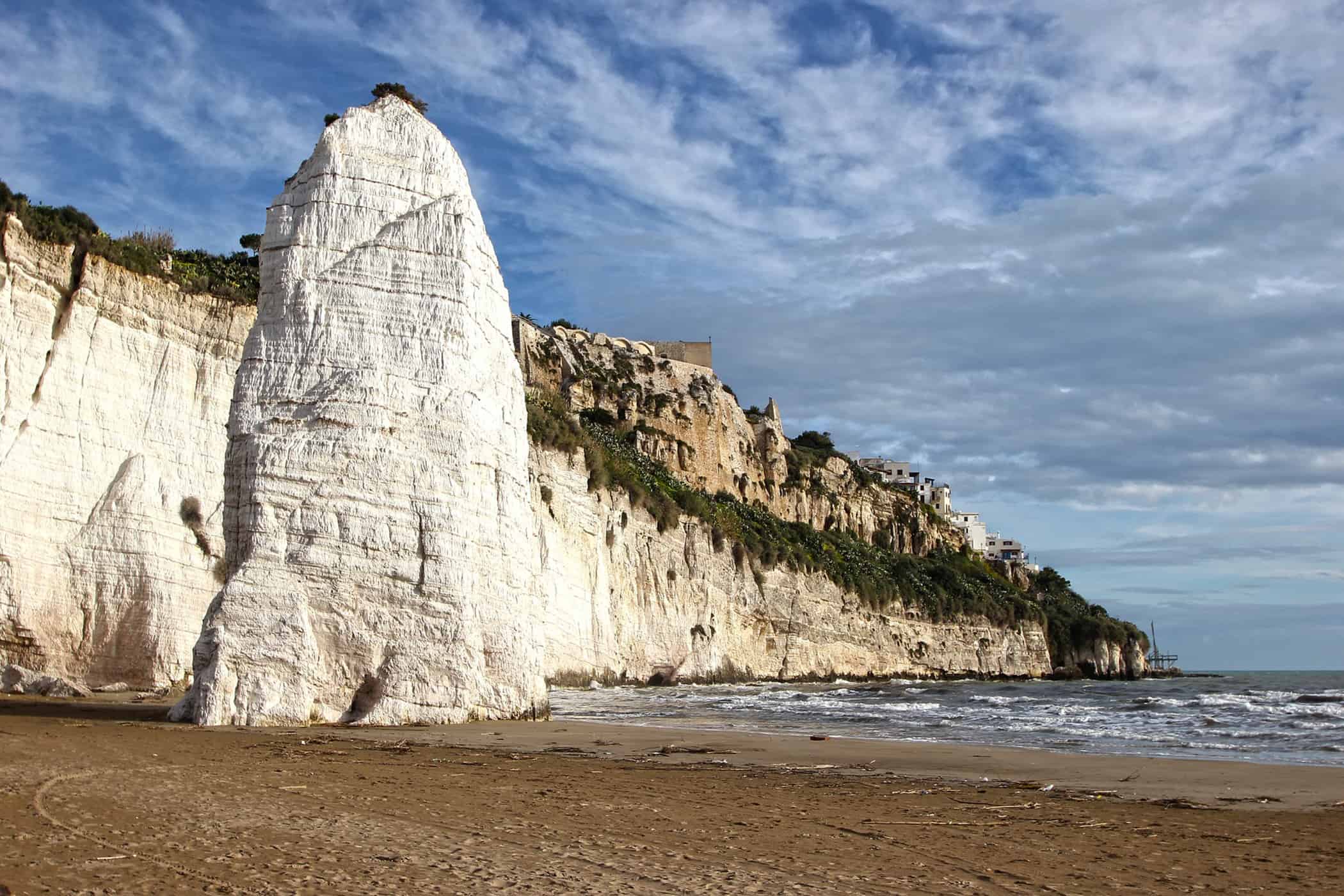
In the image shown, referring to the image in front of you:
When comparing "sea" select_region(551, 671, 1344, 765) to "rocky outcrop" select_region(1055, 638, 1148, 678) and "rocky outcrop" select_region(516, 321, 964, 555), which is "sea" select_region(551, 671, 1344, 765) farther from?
"rocky outcrop" select_region(1055, 638, 1148, 678)

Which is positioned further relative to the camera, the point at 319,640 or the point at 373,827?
the point at 319,640

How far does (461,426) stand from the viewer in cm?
1403

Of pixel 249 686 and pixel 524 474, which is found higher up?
pixel 524 474

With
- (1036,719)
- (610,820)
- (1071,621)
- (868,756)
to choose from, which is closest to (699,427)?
(1071,621)

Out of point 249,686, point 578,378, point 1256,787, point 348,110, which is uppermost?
point 578,378

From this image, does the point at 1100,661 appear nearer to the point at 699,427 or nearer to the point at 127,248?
the point at 699,427

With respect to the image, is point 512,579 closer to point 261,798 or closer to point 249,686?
point 249,686

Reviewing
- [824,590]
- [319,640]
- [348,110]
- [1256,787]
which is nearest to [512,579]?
[319,640]

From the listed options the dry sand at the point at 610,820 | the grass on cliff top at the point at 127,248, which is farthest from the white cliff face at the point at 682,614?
the dry sand at the point at 610,820

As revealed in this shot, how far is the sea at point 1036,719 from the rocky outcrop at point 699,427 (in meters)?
28.0

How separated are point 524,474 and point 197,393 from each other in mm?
9660

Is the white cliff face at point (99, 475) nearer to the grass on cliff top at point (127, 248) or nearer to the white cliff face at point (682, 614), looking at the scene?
the grass on cliff top at point (127, 248)

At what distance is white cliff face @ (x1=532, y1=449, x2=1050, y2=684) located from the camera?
31.8m

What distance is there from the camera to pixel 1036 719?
60.8 feet
